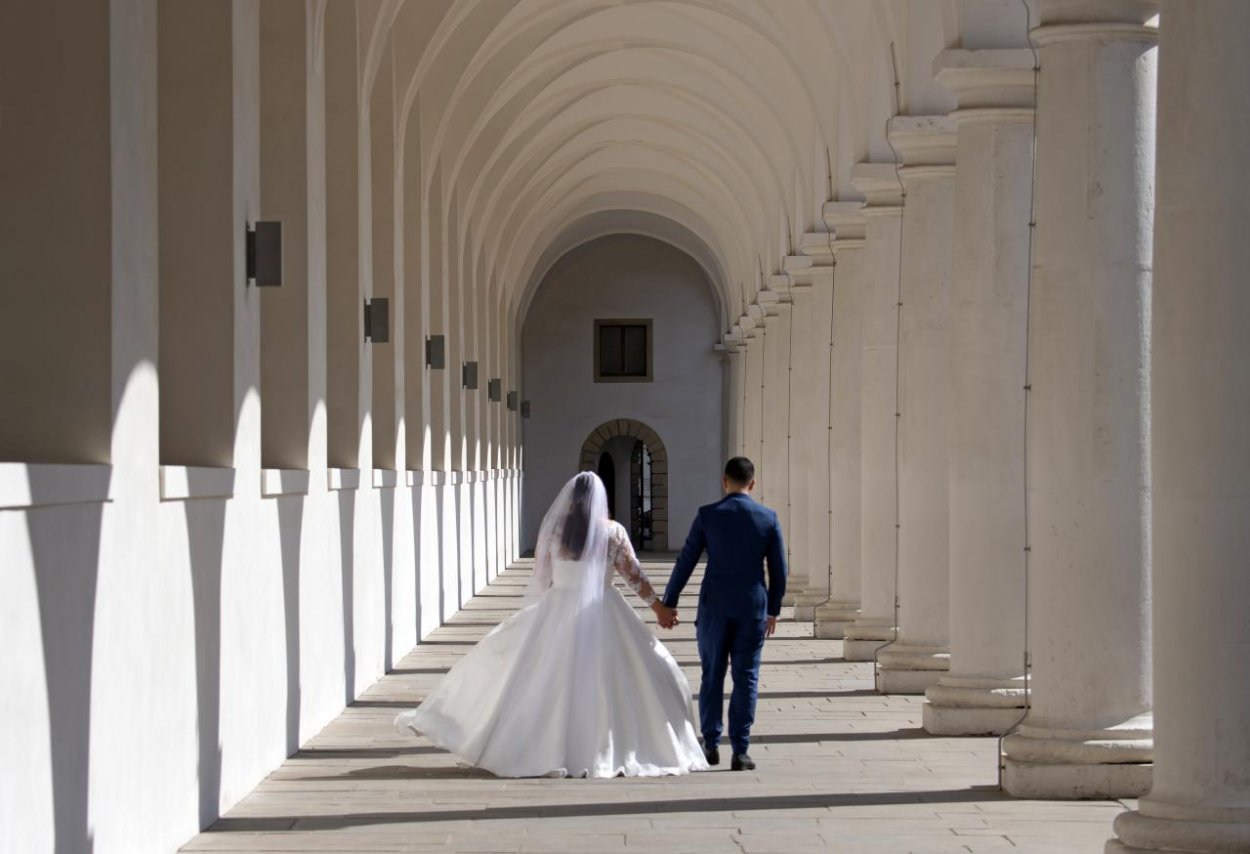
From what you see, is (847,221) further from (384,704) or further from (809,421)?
(384,704)

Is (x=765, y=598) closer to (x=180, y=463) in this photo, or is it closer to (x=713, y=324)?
(x=180, y=463)

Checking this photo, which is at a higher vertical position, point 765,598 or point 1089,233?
point 1089,233

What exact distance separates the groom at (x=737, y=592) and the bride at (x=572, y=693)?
9.9 inches

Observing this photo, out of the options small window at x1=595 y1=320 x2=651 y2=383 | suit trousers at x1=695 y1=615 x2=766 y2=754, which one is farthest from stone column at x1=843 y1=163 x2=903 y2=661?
small window at x1=595 y1=320 x2=651 y2=383

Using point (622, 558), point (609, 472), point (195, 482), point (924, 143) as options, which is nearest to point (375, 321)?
point (924, 143)

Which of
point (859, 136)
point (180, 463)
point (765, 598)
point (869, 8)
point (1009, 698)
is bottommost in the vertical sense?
point (1009, 698)

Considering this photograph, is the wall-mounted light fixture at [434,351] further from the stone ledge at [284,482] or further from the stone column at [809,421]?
the stone ledge at [284,482]

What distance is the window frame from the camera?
44094mm

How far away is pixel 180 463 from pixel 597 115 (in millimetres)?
21535

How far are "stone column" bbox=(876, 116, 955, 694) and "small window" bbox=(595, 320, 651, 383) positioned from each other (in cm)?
3027

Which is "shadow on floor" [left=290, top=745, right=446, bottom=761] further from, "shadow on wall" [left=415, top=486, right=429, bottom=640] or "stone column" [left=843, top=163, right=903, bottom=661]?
"shadow on wall" [left=415, top=486, right=429, bottom=640]

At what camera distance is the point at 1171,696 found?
727 centimetres

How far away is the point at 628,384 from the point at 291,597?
33051mm

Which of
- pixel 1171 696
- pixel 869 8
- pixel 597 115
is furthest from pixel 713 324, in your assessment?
pixel 1171 696
